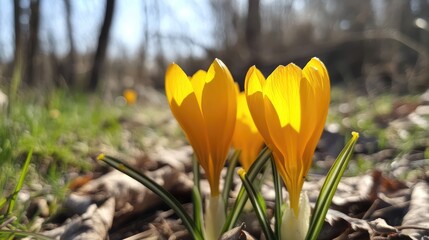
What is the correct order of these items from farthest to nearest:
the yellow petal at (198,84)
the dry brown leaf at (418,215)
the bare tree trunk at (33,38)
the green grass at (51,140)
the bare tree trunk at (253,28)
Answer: the bare tree trunk at (253,28) → the bare tree trunk at (33,38) → the green grass at (51,140) → the dry brown leaf at (418,215) → the yellow petal at (198,84)

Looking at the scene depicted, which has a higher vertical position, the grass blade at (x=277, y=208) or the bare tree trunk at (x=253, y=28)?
the grass blade at (x=277, y=208)

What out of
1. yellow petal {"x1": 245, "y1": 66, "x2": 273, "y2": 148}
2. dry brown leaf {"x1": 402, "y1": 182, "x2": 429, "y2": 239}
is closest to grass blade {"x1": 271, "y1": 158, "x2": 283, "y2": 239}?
yellow petal {"x1": 245, "y1": 66, "x2": 273, "y2": 148}

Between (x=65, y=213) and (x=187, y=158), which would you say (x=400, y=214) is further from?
(x=187, y=158)

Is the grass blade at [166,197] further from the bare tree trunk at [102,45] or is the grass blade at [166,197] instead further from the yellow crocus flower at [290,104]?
the bare tree trunk at [102,45]

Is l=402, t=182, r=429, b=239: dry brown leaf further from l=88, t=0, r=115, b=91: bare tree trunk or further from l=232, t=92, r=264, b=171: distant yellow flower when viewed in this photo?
l=88, t=0, r=115, b=91: bare tree trunk

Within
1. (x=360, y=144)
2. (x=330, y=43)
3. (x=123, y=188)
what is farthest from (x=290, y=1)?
(x=123, y=188)

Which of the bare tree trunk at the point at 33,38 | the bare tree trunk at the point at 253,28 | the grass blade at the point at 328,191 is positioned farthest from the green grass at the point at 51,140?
the bare tree trunk at the point at 253,28

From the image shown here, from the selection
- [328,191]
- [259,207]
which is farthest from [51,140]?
[328,191]
